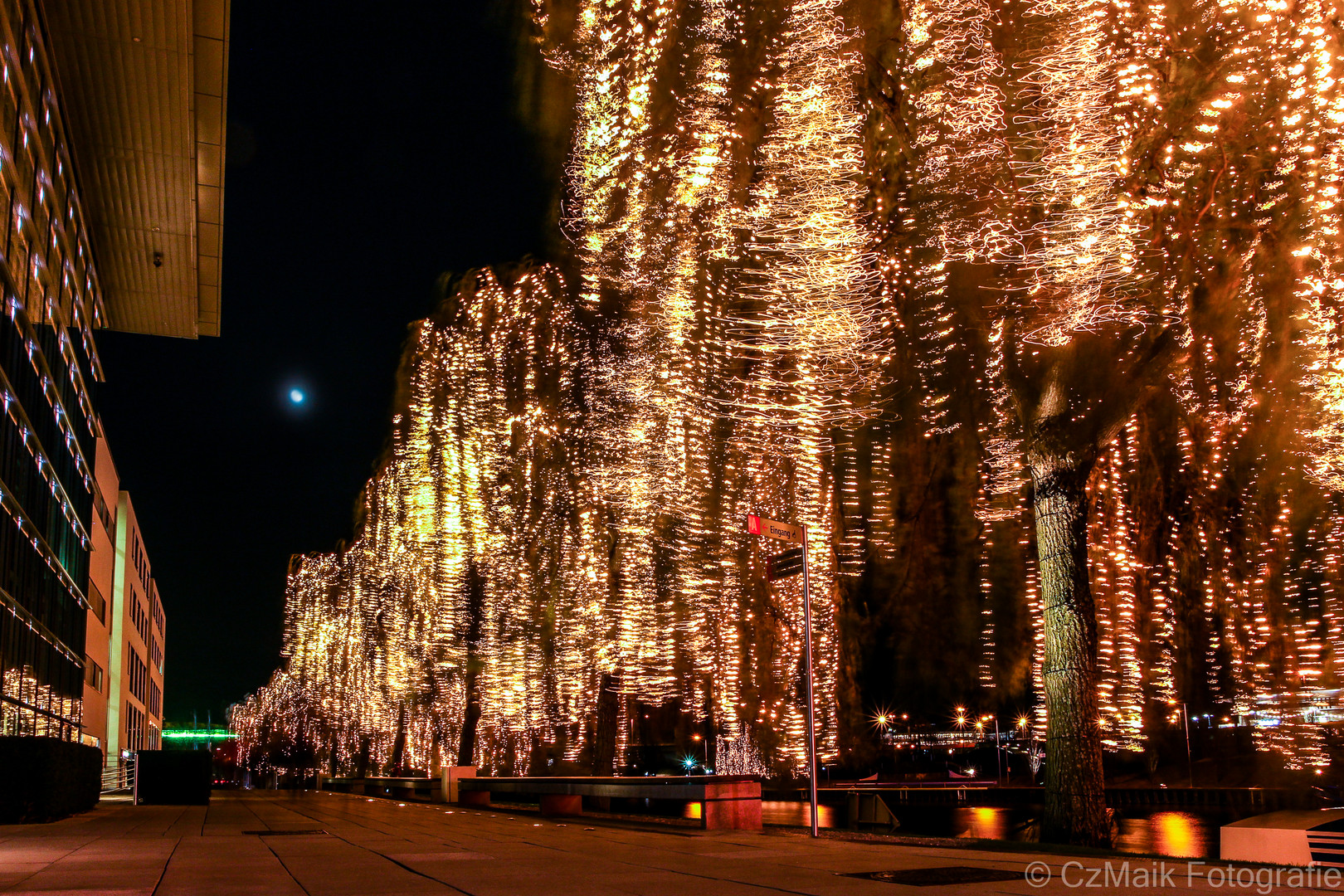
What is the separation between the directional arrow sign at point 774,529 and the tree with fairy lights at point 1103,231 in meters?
3.23

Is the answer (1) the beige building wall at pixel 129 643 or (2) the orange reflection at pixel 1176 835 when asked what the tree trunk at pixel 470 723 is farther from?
(1) the beige building wall at pixel 129 643

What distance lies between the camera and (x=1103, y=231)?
1253cm

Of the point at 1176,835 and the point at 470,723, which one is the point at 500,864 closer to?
the point at 1176,835

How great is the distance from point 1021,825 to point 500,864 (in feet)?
50.1

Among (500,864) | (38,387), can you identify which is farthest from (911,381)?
(38,387)

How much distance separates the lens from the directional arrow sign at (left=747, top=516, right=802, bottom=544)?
591 inches

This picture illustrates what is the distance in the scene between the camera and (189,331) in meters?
40.6

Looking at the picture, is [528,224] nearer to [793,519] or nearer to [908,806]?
[793,519]

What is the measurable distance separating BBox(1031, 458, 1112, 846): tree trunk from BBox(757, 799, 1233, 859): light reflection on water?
30.6 inches

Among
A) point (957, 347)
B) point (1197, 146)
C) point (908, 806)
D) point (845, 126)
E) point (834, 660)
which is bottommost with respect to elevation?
point (908, 806)

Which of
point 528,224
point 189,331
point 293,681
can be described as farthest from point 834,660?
point 293,681

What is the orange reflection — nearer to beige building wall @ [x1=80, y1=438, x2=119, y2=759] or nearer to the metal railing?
beige building wall @ [x1=80, y1=438, x2=119, y2=759]

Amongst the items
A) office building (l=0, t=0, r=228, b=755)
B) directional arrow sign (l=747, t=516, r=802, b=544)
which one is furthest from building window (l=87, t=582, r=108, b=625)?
directional arrow sign (l=747, t=516, r=802, b=544)

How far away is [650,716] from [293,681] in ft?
166
